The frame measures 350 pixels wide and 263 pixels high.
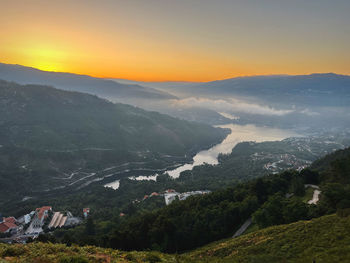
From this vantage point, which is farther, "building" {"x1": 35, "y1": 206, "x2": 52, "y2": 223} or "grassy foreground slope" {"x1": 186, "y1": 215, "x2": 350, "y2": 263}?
"building" {"x1": 35, "y1": 206, "x2": 52, "y2": 223}

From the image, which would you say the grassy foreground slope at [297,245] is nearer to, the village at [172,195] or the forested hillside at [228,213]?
the forested hillside at [228,213]

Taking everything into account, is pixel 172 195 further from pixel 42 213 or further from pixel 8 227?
pixel 8 227

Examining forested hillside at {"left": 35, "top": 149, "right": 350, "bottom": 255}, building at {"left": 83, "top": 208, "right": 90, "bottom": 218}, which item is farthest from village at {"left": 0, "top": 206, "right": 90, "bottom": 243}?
forested hillside at {"left": 35, "top": 149, "right": 350, "bottom": 255}

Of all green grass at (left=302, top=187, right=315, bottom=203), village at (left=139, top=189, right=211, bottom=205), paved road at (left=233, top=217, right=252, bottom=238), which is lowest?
village at (left=139, top=189, right=211, bottom=205)

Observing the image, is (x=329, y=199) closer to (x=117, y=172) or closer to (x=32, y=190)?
(x=32, y=190)

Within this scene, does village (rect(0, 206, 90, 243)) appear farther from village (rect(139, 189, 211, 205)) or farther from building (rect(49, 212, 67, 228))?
village (rect(139, 189, 211, 205))

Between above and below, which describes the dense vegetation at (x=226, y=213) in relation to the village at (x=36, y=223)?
above

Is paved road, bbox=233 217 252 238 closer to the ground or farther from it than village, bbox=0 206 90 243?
farther from it

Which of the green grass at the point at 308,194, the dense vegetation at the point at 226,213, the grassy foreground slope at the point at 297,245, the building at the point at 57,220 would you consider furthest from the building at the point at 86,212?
the green grass at the point at 308,194
